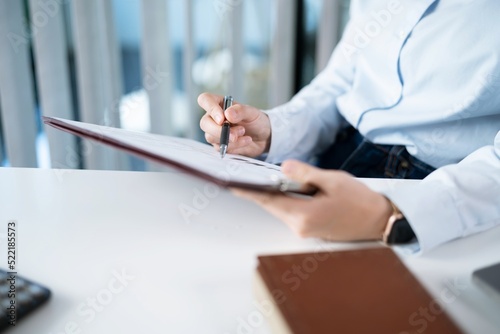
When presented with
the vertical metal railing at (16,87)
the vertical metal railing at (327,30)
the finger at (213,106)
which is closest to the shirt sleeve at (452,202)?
the finger at (213,106)

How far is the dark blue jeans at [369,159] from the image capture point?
35.7 inches

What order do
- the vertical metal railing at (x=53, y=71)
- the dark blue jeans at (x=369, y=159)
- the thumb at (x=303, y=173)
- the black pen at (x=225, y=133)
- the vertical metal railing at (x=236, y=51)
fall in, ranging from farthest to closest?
the vertical metal railing at (x=236, y=51) → the vertical metal railing at (x=53, y=71) → the dark blue jeans at (x=369, y=159) → the black pen at (x=225, y=133) → the thumb at (x=303, y=173)

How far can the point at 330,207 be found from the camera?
55 centimetres

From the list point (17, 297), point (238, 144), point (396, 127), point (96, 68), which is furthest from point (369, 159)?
point (96, 68)

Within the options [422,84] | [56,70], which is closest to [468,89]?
[422,84]

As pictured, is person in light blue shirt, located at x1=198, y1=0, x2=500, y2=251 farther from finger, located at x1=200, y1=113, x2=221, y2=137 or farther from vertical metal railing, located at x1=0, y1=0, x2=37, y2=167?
vertical metal railing, located at x1=0, y1=0, x2=37, y2=167

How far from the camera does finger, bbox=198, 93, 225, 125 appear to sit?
0.83m

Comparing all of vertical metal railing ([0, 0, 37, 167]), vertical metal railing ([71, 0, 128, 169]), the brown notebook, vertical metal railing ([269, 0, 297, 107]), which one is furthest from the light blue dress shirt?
vertical metal railing ([0, 0, 37, 167])

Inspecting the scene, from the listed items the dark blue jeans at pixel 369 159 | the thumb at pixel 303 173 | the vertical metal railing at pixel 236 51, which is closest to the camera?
the thumb at pixel 303 173

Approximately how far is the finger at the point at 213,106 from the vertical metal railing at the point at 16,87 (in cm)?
94

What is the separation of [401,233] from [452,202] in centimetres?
9

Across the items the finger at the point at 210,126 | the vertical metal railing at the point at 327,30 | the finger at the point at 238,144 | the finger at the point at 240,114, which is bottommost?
the finger at the point at 238,144

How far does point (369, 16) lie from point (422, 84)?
0.78ft

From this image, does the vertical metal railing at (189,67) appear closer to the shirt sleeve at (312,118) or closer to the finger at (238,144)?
→ the shirt sleeve at (312,118)
